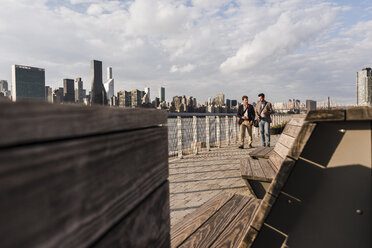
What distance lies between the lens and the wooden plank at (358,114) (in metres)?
1.08

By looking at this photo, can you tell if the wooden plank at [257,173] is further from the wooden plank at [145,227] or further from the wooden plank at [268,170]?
the wooden plank at [145,227]

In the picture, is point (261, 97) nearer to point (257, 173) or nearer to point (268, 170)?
point (268, 170)

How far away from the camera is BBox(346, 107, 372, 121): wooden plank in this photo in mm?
1080

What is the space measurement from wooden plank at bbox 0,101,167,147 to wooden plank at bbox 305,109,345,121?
3.24ft

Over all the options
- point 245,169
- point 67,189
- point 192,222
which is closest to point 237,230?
point 192,222

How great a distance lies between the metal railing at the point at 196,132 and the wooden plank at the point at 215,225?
383cm

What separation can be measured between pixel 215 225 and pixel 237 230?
16 cm

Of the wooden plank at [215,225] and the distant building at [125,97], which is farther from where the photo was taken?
the distant building at [125,97]

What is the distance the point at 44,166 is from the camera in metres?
0.39

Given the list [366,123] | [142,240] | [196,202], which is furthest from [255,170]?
[142,240]

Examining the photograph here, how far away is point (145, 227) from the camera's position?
779 mm

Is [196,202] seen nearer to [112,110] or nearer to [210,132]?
[112,110]

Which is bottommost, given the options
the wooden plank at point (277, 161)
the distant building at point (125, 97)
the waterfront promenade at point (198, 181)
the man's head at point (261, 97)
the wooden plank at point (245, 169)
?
the waterfront promenade at point (198, 181)

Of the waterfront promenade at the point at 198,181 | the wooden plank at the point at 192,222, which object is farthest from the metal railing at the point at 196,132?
the wooden plank at the point at 192,222
